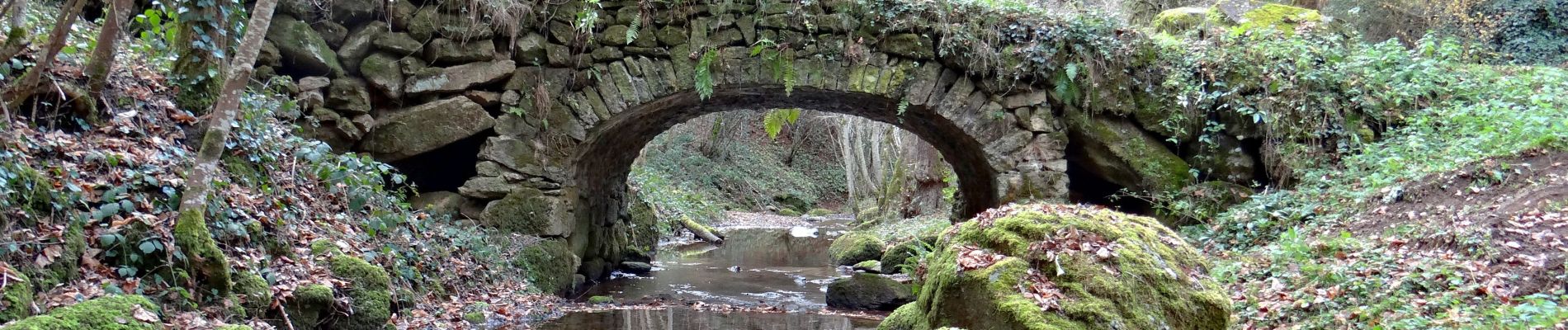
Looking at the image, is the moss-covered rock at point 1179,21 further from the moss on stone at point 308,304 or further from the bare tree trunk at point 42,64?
the bare tree trunk at point 42,64

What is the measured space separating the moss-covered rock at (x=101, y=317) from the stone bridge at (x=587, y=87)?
13.7 ft

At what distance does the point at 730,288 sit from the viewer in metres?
9.42

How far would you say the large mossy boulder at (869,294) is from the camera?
7871 mm

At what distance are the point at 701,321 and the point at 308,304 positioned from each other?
3115 mm

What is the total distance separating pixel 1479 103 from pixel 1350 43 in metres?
1.69

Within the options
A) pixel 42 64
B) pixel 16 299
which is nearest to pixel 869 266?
pixel 42 64

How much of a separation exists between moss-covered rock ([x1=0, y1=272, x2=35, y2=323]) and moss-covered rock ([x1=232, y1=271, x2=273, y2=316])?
0.91 meters

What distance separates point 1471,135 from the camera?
22.6ft

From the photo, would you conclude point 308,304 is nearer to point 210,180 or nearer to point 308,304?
point 308,304

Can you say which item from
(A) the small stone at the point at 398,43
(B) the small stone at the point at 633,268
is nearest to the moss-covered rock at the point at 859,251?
(B) the small stone at the point at 633,268

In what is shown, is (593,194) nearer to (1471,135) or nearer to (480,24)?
(480,24)

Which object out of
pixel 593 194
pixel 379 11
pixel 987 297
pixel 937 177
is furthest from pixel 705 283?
pixel 937 177

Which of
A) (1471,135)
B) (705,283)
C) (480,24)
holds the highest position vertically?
(480,24)

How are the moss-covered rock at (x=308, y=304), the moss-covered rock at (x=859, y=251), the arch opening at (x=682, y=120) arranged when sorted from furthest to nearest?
the moss-covered rock at (x=859, y=251)
the arch opening at (x=682, y=120)
the moss-covered rock at (x=308, y=304)
